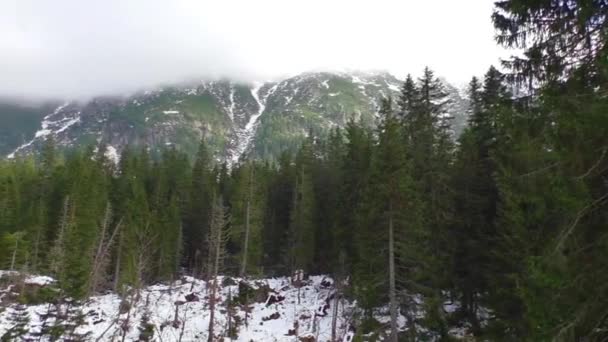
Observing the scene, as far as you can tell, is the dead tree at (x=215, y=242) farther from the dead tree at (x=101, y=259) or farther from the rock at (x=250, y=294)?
the dead tree at (x=101, y=259)

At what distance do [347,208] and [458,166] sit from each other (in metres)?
10.8

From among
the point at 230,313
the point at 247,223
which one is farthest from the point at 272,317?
the point at 247,223

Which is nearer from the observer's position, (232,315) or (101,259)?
(101,259)

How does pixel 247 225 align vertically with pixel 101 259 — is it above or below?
above

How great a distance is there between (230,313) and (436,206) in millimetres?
17124

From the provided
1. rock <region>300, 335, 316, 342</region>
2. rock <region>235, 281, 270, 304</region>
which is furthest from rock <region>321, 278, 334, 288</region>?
rock <region>300, 335, 316, 342</region>

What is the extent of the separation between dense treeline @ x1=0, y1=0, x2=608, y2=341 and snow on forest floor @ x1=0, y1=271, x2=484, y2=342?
338cm

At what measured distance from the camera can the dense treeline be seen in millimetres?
7277

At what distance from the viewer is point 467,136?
103ft

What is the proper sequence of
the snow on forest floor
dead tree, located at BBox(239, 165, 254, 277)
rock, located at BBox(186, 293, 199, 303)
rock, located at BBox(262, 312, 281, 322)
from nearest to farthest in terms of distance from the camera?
the snow on forest floor → rock, located at BBox(262, 312, 281, 322) → rock, located at BBox(186, 293, 199, 303) → dead tree, located at BBox(239, 165, 254, 277)

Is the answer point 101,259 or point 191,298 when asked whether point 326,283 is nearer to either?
point 191,298

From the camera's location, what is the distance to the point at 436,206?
88.4ft

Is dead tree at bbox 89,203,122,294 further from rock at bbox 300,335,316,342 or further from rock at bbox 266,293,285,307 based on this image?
rock at bbox 300,335,316,342

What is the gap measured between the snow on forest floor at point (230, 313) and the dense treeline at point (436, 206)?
338 cm
